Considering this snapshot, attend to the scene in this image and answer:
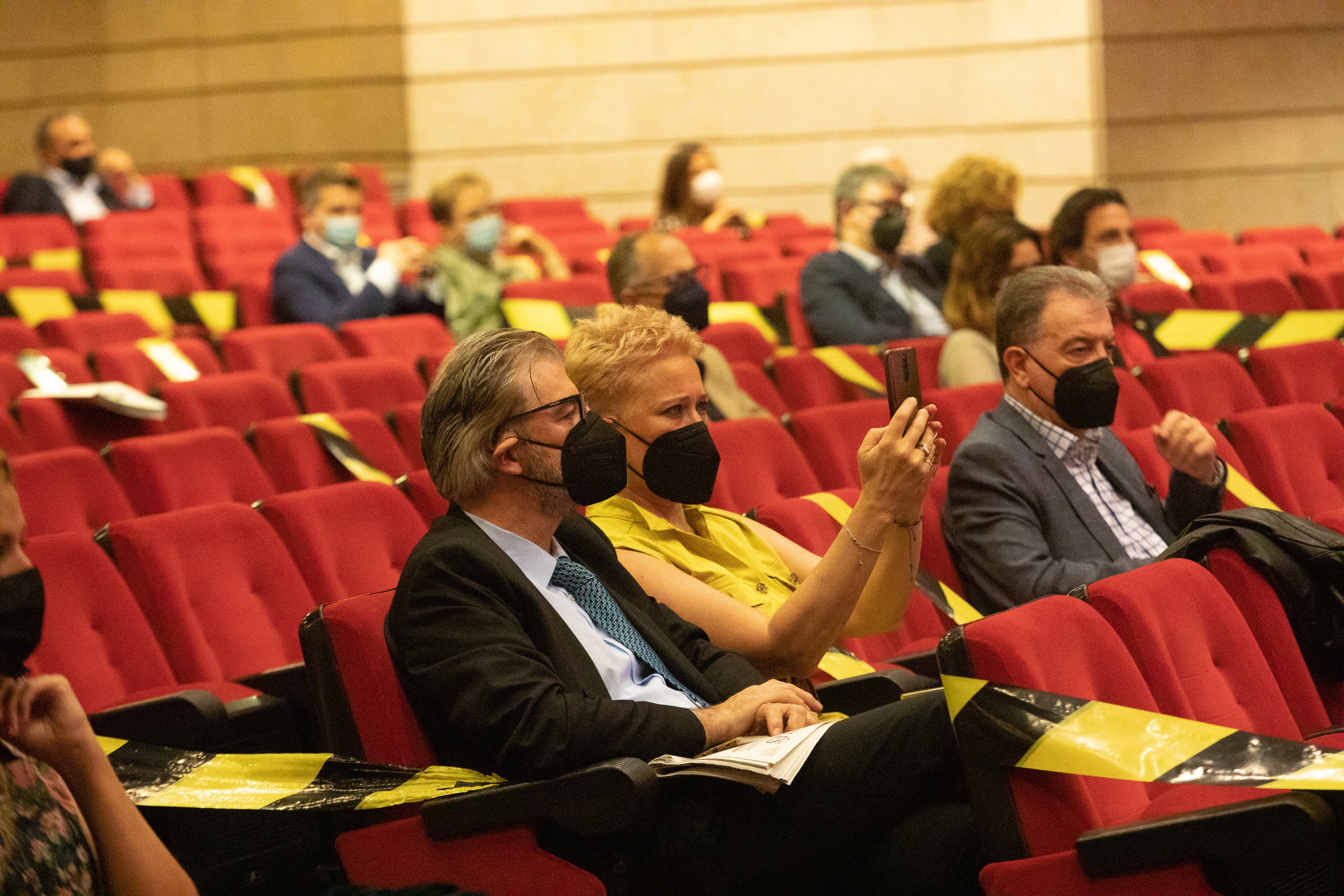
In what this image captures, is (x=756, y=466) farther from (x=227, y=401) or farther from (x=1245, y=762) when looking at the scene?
(x=1245, y=762)

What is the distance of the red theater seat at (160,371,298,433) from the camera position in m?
3.32

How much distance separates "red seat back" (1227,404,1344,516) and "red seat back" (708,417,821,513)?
0.86 meters

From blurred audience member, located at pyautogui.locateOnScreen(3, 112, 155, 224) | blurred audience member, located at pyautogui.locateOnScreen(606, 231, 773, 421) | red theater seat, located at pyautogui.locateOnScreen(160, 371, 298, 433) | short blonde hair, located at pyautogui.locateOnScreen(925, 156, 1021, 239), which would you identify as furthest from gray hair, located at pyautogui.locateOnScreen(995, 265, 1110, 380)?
blurred audience member, located at pyautogui.locateOnScreen(3, 112, 155, 224)

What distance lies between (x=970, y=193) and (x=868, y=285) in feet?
1.66

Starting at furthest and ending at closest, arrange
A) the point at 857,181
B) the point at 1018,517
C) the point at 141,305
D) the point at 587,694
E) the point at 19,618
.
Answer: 1. the point at 141,305
2. the point at 857,181
3. the point at 1018,517
4. the point at 587,694
5. the point at 19,618

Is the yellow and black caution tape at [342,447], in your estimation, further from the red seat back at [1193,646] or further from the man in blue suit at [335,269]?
the red seat back at [1193,646]

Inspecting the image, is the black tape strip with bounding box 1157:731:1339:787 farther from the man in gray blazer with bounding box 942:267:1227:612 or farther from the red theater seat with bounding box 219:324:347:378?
the red theater seat with bounding box 219:324:347:378

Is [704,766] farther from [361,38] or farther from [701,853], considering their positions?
[361,38]

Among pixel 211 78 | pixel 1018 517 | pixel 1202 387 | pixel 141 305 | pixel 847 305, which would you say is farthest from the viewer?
pixel 211 78

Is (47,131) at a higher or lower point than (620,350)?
higher

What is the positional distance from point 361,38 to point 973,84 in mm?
Answer: 3460

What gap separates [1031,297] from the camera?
7.85ft

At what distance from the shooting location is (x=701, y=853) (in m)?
1.52

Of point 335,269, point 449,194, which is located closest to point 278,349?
point 335,269
